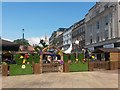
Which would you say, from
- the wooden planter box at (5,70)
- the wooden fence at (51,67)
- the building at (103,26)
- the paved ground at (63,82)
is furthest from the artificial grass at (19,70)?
the building at (103,26)

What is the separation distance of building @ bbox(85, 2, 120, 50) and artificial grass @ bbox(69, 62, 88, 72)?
2266cm

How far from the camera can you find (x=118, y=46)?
4784 centimetres

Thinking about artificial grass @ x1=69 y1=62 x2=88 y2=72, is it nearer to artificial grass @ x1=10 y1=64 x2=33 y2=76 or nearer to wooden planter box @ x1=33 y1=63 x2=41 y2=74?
wooden planter box @ x1=33 y1=63 x2=41 y2=74

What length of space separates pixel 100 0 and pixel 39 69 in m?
40.0

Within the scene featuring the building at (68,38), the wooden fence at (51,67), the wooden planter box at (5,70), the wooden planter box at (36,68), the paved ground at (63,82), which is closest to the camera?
the paved ground at (63,82)

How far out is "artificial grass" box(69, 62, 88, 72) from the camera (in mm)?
26188

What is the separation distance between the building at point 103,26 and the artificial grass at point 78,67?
2266 centimetres

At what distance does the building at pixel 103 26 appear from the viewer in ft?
163

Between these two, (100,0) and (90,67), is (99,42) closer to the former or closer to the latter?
(100,0)

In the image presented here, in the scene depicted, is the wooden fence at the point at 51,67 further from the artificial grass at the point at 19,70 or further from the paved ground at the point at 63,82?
the paved ground at the point at 63,82

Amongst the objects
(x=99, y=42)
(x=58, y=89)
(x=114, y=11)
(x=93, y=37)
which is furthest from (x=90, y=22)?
(x=58, y=89)

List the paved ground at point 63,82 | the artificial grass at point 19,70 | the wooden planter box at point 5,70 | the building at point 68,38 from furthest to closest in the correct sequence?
the building at point 68,38, the artificial grass at point 19,70, the wooden planter box at point 5,70, the paved ground at point 63,82

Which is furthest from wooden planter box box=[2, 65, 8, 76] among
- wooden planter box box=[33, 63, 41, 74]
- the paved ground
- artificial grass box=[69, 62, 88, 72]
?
artificial grass box=[69, 62, 88, 72]

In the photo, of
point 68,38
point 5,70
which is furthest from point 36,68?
point 68,38
